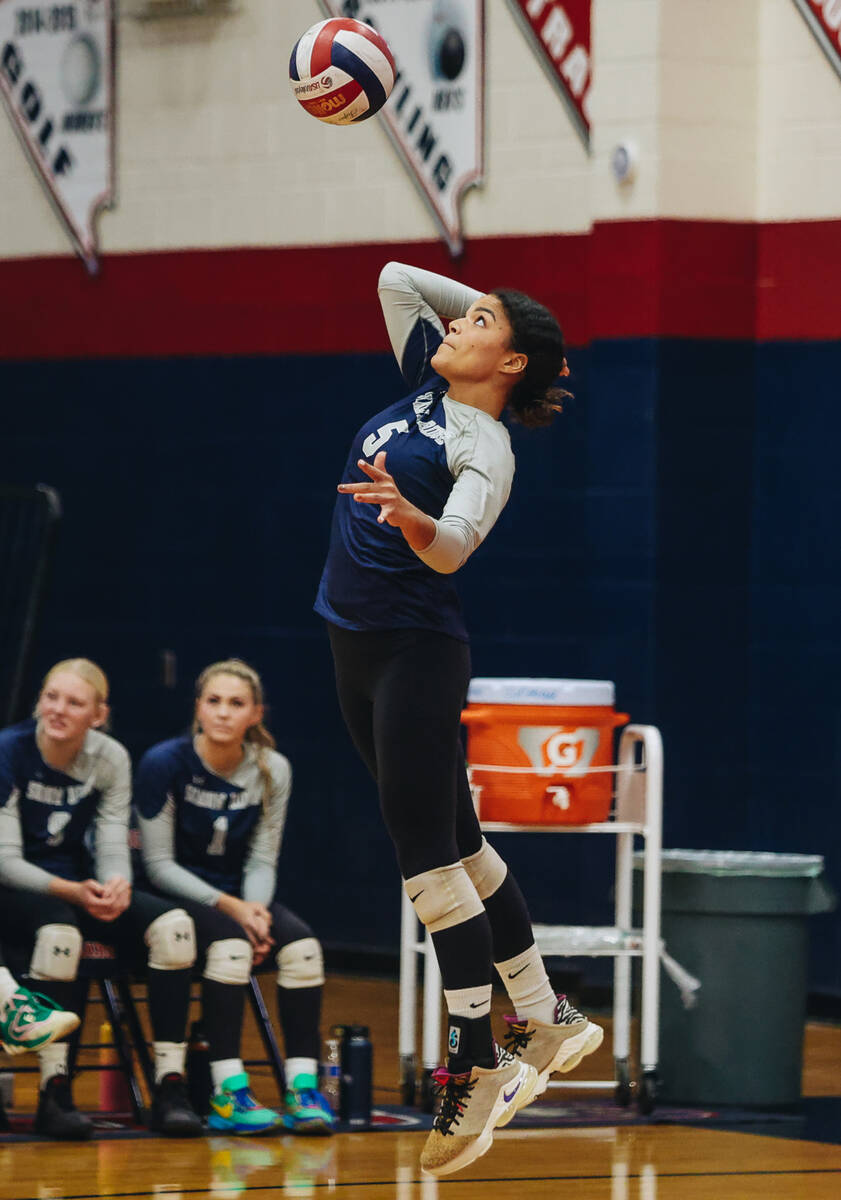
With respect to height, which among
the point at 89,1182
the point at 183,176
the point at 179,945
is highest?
the point at 183,176

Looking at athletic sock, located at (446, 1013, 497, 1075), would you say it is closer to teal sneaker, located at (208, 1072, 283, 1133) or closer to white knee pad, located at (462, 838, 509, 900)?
white knee pad, located at (462, 838, 509, 900)

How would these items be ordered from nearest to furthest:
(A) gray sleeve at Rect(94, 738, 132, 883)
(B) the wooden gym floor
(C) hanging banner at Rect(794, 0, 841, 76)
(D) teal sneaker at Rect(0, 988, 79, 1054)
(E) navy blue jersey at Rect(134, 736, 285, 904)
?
(B) the wooden gym floor, (D) teal sneaker at Rect(0, 988, 79, 1054), (A) gray sleeve at Rect(94, 738, 132, 883), (E) navy blue jersey at Rect(134, 736, 285, 904), (C) hanging banner at Rect(794, 0, 841, 76)

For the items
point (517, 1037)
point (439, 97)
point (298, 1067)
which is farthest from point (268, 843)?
point (439, 97)

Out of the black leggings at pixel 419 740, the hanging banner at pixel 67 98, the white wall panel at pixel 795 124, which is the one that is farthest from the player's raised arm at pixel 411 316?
the hanging banner at pixel 67 98

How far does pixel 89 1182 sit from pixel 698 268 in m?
3.76

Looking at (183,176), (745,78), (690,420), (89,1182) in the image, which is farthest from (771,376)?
(89,1182)

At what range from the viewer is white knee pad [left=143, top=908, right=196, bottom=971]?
6.06m

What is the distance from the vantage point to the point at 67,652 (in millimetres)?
9102

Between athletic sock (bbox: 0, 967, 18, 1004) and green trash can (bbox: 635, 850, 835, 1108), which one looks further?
green trash can (bbox: 635, 850, 835, 1108)

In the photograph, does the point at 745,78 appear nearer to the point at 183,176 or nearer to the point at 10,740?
the point at 183,176

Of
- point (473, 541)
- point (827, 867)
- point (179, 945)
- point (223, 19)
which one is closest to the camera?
point (473, 541)

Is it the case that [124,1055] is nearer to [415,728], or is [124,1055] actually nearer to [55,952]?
[55,952]

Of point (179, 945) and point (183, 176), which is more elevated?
point (183, 176)

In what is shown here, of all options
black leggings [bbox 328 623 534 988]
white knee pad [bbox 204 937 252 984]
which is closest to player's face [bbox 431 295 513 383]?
black leggings [bbox 328 623 534 988]
